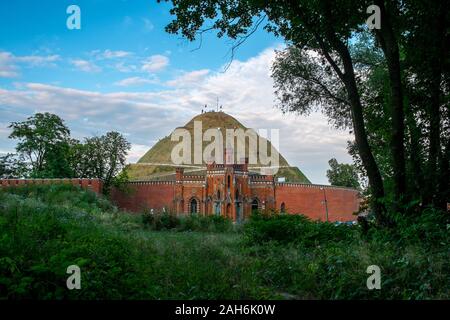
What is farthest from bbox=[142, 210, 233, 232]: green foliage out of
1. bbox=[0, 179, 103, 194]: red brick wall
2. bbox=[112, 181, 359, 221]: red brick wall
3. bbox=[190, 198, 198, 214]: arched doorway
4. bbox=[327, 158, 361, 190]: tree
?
bbox=[327, 158, 361, 190]: tree

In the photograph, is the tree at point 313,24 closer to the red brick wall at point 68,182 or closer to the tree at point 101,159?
the red brick wall at point 68,182

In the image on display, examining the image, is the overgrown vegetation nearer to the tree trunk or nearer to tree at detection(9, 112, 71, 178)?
the tree trunk

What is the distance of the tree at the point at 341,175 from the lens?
63.0m

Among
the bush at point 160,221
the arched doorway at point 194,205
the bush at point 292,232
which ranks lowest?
the arched doorway at point 194,205

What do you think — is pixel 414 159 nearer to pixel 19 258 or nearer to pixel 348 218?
pixel 19 258

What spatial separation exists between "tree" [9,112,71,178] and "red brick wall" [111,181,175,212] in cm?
630

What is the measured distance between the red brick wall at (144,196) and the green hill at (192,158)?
62.9 ft

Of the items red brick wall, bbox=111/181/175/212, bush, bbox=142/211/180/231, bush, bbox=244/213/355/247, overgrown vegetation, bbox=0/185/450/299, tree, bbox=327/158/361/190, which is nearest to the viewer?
overgrown vegetation, bbox=0/185/450/299

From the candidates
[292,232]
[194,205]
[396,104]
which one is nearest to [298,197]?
[194,205]

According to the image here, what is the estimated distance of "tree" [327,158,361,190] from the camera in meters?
63.0

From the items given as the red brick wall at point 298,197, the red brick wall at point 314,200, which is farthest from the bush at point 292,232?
the red brick wall at point 314,200
